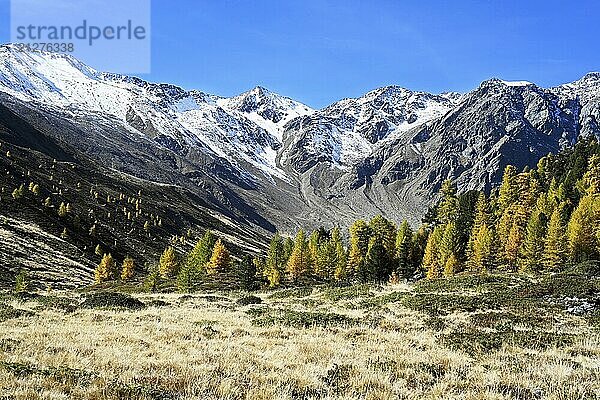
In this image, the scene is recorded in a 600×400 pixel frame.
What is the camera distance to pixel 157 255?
13675cm

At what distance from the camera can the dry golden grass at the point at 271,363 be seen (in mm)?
10289

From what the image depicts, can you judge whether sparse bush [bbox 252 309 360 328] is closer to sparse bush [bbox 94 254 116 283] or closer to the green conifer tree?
the green conifer tree

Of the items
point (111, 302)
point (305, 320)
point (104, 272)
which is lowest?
point (104, 272)

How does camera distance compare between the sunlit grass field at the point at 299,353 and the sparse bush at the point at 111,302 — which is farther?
the sparse bush at the point at 111,302

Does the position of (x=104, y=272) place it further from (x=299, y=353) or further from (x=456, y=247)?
(x=299, y=353)

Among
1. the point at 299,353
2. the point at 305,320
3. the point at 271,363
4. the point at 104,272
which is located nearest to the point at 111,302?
the point at 305,320

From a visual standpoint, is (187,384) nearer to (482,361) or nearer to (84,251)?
(482,361)

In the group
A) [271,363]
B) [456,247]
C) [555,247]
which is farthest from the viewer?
[456,247]

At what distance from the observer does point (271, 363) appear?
1299 centimetres

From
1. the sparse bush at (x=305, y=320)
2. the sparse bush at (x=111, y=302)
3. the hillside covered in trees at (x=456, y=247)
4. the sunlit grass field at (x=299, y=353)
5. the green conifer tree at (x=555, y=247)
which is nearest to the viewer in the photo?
the sunlit grass field at (x=299, y=353)

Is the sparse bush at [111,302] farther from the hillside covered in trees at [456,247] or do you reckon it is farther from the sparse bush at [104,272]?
the sparse bush at [104,272]

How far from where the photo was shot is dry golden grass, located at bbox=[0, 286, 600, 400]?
10.3 meters

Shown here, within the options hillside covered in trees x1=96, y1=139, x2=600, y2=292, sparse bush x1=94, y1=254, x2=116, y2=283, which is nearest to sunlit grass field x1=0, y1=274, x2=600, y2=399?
hillside covered in trees x1=96, y1=139, x2=600, y2=292

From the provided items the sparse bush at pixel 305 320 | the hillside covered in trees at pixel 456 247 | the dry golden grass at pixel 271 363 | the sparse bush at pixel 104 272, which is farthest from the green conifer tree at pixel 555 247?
the sparse bush at pixel 104 272
